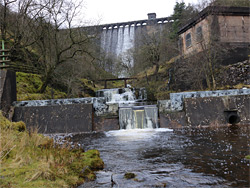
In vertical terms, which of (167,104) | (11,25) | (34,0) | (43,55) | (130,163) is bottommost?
(130,163)

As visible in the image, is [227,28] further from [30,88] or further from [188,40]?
[30,88]

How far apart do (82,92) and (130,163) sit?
53.1ft

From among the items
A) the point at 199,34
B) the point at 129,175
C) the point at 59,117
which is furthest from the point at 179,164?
the point at 199,34

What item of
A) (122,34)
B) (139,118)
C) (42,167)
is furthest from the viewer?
(122,34)

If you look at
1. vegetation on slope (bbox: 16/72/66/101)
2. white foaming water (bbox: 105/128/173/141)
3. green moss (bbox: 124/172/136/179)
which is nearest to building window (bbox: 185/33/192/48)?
vegetation on slope (bbox: 16/72/66/101)

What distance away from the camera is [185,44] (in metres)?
23.6

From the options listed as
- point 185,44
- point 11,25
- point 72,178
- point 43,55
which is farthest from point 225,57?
point 72,178

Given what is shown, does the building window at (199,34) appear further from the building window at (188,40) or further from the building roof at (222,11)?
the building window at (188,40)

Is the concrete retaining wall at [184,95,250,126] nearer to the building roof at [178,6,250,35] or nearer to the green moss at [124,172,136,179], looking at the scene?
the green moss at [124,172,136,179]

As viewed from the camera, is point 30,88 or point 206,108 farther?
point 30,88

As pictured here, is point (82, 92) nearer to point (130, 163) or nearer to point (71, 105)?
point (71, 105)

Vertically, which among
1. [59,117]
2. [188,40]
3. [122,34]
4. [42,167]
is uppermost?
[122,34]

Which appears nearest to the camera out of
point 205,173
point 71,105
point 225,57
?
point 205,173

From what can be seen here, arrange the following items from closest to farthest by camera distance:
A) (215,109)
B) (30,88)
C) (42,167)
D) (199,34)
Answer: (42,167), (215,109), (30,88), (199,34)
